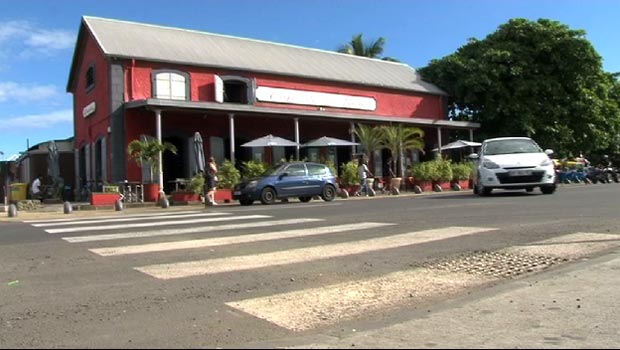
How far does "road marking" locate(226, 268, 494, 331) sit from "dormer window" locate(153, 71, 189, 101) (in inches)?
830

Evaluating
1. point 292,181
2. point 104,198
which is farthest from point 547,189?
point 104,198

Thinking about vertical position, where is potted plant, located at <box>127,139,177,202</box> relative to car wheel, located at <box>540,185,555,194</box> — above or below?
above

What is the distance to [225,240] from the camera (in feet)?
32.4

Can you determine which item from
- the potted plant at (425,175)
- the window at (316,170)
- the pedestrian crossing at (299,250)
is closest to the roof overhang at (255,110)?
the potted plant at (425,175)

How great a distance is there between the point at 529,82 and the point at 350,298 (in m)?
33.3

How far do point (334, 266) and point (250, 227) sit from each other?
432cm

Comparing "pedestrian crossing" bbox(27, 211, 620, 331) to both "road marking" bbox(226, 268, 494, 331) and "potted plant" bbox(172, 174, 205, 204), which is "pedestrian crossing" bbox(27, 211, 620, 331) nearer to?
"road marking" bbox(226, 268, 494, 331)

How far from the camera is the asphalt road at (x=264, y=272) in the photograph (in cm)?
503

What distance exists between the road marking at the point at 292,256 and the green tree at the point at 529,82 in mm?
27880

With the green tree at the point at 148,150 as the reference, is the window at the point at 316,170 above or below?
below

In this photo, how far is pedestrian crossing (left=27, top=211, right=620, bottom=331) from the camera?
18.7 ft

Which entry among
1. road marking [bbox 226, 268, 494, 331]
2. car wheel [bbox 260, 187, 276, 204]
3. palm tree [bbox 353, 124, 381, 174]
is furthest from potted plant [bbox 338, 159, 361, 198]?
road marking [bbox 226, 268, 494, 331]

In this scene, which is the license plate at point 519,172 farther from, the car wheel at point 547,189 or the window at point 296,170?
the window at point 296,170

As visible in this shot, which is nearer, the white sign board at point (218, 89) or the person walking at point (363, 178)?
the person walking at point (363, 178)
